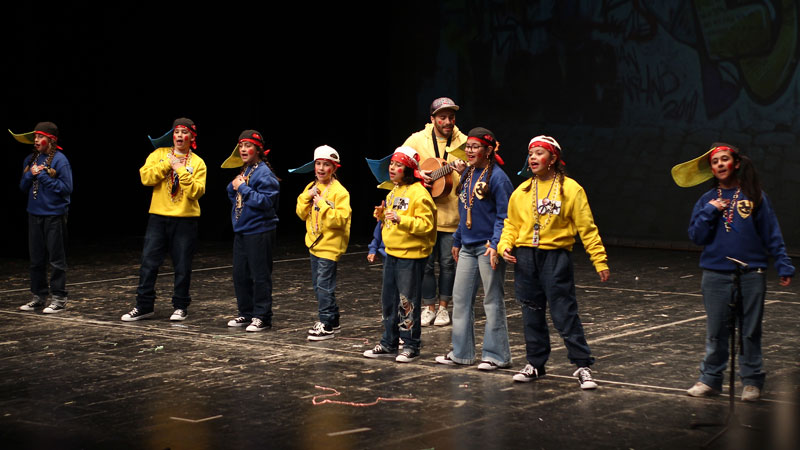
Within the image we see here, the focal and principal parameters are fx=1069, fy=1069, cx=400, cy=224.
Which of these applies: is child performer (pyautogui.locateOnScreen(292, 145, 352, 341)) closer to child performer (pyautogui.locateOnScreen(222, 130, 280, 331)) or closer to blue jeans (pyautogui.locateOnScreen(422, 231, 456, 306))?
child performer (pyautogui.locateOnScreen(222, 130, 280, 331))

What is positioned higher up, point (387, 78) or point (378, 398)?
point (387, 78)

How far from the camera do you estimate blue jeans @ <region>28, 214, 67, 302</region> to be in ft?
32.9

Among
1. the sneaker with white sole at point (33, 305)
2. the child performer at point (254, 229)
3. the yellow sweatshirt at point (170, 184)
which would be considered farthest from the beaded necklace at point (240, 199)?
the sneaker with white sole at point (33, 305)

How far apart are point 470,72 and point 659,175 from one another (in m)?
3.86

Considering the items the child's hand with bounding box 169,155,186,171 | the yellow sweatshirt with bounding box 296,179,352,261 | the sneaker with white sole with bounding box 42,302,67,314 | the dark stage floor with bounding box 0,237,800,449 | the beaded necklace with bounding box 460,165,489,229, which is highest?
the child's hand with bounding box 169,155,186,171

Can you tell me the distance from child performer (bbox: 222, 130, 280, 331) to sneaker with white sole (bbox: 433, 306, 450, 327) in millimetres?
1459

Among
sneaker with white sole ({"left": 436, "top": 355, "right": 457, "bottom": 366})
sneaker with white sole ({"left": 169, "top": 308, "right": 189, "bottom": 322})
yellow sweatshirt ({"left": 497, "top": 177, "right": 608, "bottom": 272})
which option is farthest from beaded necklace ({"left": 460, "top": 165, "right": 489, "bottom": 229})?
sneaker with white sole ({"left": 169, "top": 308, "right": 189, "bottom": 322})

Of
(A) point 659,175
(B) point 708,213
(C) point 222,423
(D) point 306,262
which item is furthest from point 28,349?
(A) point 659,175

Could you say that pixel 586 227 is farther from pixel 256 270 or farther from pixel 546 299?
pixel 256 270

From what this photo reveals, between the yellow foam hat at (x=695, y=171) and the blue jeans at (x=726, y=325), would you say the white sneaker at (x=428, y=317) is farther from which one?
the blue jeans at (x=726, y=325)

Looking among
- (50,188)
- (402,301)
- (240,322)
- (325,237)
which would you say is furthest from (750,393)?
(50,188)

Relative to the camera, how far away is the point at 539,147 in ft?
23.0

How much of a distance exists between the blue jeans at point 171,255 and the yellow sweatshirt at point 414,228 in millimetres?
2457

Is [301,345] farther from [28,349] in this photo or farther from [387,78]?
[387,78]
